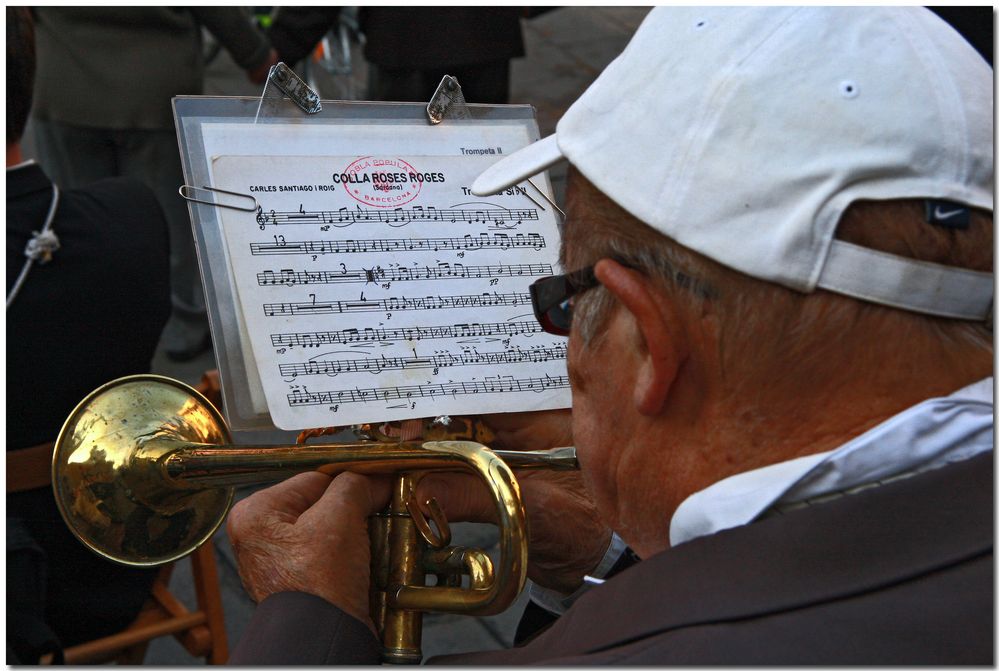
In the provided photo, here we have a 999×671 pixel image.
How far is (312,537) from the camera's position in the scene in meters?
1.46

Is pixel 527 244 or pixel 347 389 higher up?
pixel 527 244

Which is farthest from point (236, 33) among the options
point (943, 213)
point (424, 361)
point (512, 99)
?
point (943, 213)

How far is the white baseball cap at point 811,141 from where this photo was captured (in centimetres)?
101

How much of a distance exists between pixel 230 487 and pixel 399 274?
420 mm

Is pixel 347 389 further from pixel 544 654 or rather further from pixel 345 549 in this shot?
pixel 544 654

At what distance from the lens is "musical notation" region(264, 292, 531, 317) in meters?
1.46

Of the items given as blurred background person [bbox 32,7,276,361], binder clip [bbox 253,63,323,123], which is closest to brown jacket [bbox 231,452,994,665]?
binder clip [bbox 253,63,323,123]

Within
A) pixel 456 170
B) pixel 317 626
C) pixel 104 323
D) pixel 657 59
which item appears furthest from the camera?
pixel 104 323

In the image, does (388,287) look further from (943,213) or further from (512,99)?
(512,99)

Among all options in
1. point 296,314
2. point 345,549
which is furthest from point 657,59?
point 345,549

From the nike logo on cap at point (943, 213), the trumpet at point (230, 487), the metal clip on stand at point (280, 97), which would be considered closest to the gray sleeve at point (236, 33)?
the trumpet at point (230, 487)

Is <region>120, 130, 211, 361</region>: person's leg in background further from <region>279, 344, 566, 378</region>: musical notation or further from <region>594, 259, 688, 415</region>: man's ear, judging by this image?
<region>594, 259, 688, 415</region>: man's ear

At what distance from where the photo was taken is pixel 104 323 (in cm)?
222

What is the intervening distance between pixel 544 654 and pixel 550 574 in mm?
630
